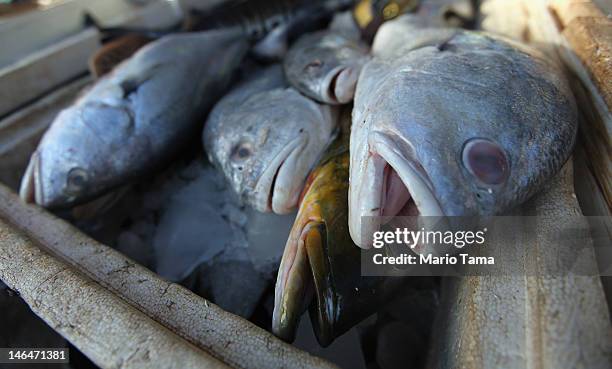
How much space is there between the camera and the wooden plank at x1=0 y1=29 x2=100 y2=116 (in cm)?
205

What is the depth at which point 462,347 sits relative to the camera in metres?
0.98

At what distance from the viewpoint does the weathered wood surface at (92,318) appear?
2.94 ft

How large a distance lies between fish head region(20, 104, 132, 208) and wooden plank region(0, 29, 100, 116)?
0.42 meters

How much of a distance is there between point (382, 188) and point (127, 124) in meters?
1.31

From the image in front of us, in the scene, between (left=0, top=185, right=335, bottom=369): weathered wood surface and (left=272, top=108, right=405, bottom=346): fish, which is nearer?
(left=0, top=185, right=335, bottom=369): weathered wood surface

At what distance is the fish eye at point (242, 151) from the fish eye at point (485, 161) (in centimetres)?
81

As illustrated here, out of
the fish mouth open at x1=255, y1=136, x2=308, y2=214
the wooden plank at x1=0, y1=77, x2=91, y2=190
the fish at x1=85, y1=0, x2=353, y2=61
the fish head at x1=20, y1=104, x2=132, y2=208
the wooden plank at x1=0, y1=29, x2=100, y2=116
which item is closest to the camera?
the fish mouth open at x1=255, y1=136, x2=308, y2=214

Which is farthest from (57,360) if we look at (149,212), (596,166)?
(596,166)

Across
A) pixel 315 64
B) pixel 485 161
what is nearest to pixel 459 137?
pixel 485 161

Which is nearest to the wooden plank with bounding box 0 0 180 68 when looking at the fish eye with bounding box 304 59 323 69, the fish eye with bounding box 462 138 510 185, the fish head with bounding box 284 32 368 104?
the fish head with bounding box 284 32 368 104

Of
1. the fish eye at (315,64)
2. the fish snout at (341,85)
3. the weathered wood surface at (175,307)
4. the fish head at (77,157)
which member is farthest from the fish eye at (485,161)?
the fish head at (77,157)

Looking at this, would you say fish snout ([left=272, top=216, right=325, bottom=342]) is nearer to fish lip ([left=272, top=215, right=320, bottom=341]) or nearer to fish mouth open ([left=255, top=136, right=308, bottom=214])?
fish lip ([left=272, top=215, right=320, bottom=341])

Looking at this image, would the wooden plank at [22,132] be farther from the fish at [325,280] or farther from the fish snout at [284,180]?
the fish at [325,280]

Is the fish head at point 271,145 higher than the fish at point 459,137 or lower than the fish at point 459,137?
lower
